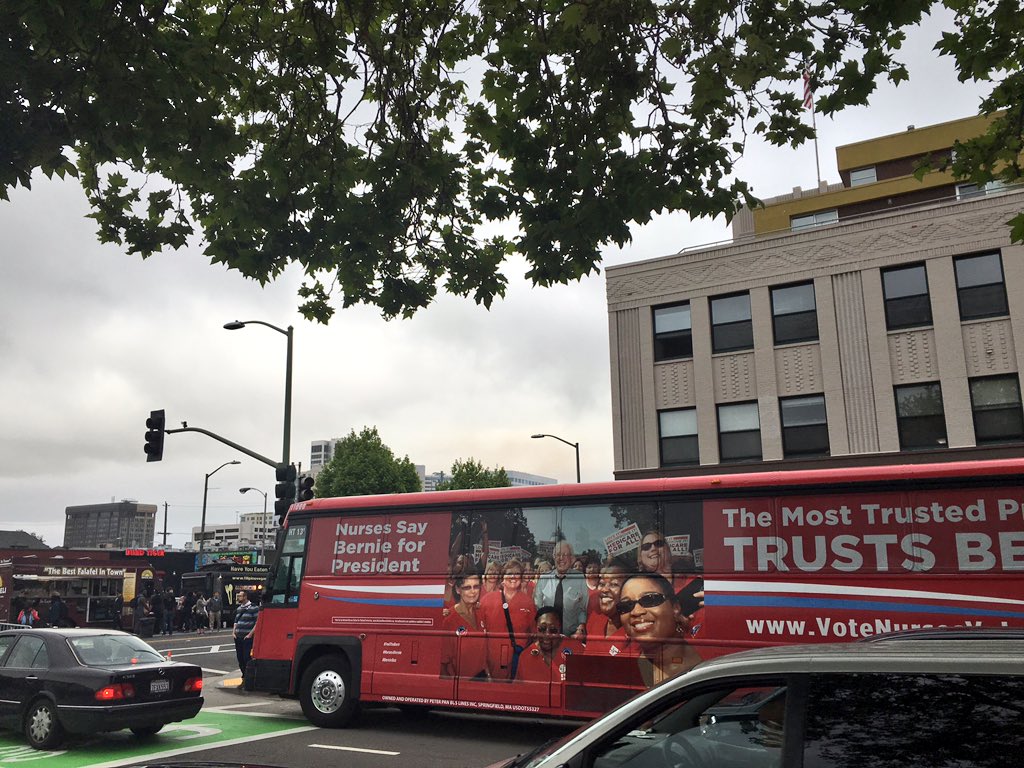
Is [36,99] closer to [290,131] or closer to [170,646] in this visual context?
[290,131]

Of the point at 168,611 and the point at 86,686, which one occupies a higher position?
the point at 86,686

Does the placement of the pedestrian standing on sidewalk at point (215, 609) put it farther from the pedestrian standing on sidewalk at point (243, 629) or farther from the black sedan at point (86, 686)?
the black sedan at point (86, 686)

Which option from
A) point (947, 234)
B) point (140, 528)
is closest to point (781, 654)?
point (947, 234)

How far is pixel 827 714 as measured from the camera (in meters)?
2.88

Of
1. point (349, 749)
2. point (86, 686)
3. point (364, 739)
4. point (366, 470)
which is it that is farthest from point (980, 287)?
point (366, 470)

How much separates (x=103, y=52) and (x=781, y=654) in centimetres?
727

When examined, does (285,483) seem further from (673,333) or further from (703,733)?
(703,733)

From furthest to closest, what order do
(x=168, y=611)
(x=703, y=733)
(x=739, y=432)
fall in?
(x=168, y=611)
(x=739, y=432)
(x=703, y=733)

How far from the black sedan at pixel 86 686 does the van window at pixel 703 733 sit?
28.9ft

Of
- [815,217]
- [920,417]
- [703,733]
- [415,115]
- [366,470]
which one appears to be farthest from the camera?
[366,470]

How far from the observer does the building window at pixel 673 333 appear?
27.2 metres

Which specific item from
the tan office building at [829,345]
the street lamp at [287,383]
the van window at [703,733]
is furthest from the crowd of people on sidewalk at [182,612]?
the van window at [703,733]

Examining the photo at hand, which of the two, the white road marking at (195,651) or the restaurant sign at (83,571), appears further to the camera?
the restaurant sign at (83,571)

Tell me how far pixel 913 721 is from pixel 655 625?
769 centimetres
